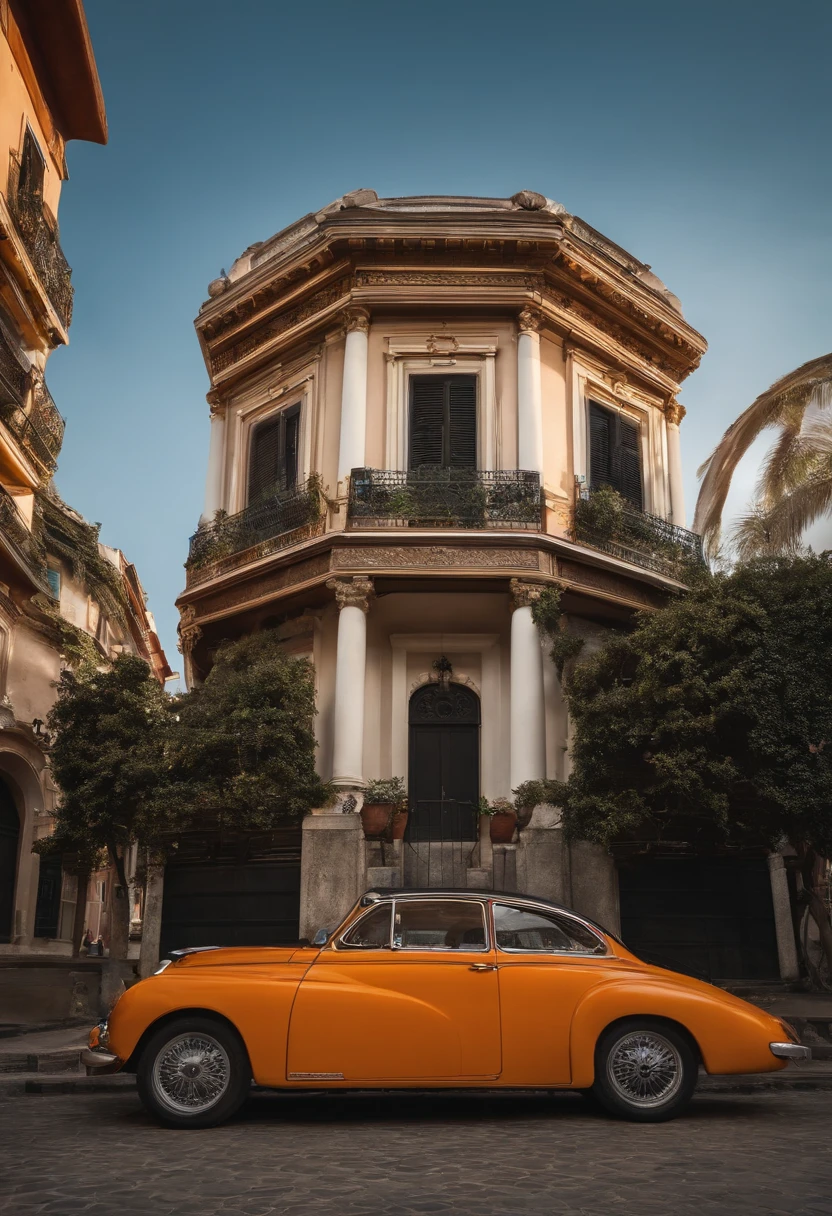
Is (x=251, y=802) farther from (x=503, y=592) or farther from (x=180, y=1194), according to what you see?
(x=180, y=1194)

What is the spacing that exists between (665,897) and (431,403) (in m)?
8.72

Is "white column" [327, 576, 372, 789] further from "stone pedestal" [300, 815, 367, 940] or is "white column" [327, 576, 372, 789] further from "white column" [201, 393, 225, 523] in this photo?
"white column" [201, 393, 225, 523]

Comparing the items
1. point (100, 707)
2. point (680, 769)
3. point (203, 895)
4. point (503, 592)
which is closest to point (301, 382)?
point (503, 592)

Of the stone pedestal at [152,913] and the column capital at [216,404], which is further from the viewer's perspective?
the column capital at [216,404]

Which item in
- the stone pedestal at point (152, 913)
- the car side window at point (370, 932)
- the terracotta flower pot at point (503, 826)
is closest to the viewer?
the car side window at point (370, 932)

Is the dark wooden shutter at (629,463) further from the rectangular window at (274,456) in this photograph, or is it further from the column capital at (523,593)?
the rectangular window at (274,456)

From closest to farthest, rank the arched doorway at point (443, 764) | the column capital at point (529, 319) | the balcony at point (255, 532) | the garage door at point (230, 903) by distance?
the garage door at point (230, 903), the arched doorway at point (443, 764), the balcony at point (255, 532), the column capital at point (529, 319)

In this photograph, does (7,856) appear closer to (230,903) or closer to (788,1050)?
(230,903)

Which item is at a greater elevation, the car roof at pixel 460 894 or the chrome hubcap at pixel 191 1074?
the car roof at pixel 460 894

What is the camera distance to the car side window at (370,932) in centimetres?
786

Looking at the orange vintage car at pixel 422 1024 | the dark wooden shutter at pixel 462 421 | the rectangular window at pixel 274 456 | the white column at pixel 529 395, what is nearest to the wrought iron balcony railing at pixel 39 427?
the rectangular window at pixel 274 456

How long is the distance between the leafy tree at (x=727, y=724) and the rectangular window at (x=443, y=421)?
5048 millimetres

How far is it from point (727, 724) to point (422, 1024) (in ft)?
25.1

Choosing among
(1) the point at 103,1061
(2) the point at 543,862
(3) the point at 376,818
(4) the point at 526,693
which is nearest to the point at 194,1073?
(1) the point at 103,1061
